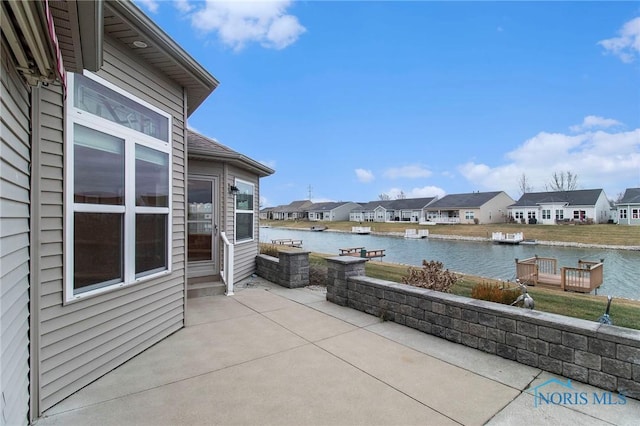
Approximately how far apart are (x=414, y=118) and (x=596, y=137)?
1500 cm

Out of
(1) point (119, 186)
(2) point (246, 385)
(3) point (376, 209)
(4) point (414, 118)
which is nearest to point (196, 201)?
(1) point (119, 186)

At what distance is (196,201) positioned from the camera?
6777mm

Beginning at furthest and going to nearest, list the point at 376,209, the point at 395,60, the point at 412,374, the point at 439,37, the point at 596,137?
the point at 376,209
the point at 596,137
the point at 395,60
the point at 439,37
the point at 412,374

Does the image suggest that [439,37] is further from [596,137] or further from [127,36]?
[596,137]

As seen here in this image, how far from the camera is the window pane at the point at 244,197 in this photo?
7.63 m

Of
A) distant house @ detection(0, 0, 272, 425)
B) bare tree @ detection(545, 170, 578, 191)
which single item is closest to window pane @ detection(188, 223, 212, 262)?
distant house @ detection(0, 0, 272, 425)

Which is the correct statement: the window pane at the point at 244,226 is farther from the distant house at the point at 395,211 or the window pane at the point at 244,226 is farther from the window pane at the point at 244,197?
the distant house at the point at 395,211

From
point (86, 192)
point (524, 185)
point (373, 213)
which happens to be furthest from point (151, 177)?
point (524, 185)

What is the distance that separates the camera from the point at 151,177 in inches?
153

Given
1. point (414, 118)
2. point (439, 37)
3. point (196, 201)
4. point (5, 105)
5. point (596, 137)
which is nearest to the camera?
point (5, 105)

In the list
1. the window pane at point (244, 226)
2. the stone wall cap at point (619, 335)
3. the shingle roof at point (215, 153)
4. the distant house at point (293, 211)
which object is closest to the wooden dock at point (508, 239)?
the window pane at point (244, 226)

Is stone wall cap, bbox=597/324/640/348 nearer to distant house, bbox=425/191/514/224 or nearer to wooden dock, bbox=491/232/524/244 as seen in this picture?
wooden dock, bbox=491/232/524/244

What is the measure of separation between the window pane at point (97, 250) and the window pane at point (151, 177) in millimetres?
464

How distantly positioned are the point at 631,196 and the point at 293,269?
156 feet
